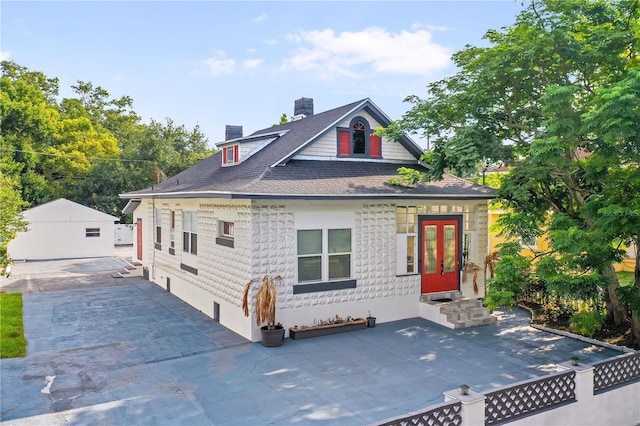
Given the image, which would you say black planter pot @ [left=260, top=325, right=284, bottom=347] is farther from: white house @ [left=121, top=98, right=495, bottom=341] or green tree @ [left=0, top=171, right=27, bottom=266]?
green tree @ [left=0, top=171, right=27, bottom=266]

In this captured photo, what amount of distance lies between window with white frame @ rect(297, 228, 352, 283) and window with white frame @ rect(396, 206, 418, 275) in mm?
1595

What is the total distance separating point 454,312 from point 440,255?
182 cm

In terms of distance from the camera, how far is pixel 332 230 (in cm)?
1180

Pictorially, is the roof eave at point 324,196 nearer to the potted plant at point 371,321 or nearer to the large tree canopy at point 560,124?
the large tree canopy at point 560,124

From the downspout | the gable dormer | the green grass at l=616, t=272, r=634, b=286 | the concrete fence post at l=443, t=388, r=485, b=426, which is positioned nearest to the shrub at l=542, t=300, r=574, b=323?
the green grass at l=616, t=272, r=634, b=286

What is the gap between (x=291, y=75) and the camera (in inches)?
817

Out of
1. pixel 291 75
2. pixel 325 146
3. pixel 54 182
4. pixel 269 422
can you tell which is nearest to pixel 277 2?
pixel 325 146

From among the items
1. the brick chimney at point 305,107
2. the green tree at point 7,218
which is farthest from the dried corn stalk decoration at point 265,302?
the green tree at point 7,218

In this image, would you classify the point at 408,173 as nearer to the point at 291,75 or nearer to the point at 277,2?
the point at 277,2

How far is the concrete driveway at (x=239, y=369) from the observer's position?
23.2 ft

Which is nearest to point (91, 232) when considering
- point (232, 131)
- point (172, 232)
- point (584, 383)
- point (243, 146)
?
point (232, 131)

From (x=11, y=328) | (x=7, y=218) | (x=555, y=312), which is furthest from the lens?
(x=7, y=218)

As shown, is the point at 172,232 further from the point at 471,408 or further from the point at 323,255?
the point at 471,408

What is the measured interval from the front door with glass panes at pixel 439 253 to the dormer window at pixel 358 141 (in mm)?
2911
